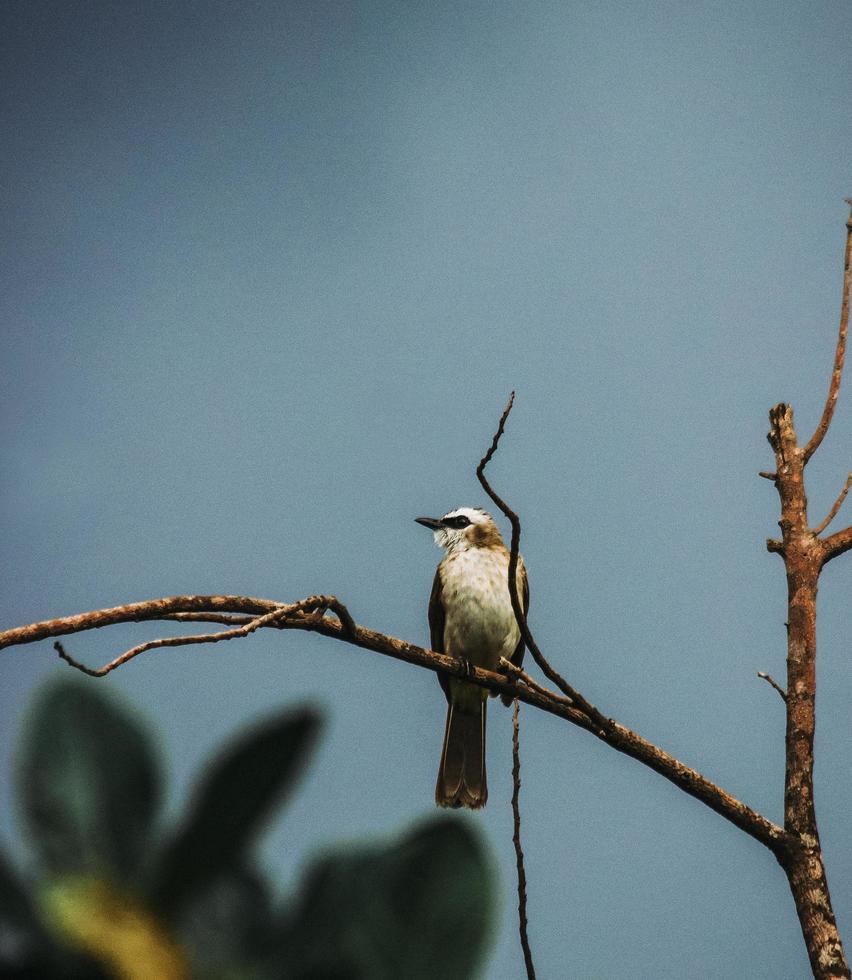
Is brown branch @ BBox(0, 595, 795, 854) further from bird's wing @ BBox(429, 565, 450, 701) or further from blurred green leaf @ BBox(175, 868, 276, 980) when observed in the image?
bird's wing @ BBox(429, 565, 450, 701)

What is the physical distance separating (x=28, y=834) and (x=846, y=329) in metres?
4.26

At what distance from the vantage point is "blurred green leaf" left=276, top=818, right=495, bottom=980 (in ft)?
1.39

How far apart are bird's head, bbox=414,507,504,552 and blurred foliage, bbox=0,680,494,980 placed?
27.2 ft

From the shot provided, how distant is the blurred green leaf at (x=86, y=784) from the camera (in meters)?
0.41

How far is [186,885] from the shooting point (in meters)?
0.42

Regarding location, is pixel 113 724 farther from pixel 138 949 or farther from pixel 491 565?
pixel 491 565

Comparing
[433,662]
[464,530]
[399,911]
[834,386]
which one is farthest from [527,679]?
[464,530]

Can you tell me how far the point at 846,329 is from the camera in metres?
4.17

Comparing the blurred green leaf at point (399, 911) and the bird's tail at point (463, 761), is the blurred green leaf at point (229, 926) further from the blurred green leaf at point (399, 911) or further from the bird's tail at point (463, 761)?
the bird's tail at point (463, 761)

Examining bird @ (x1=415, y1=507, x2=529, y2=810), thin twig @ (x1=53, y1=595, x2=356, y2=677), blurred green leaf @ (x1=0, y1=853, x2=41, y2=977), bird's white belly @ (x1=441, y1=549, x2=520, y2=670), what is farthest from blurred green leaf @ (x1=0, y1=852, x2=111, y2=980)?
bird's white belly @ (x1=441, y1=549, x2=520, y2=670)

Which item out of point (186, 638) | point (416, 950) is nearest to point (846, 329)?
point (186, 638)

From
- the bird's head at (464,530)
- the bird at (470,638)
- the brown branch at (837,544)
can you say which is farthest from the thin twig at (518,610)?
the bird's head at (464,530)

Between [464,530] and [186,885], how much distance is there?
8.70 metres

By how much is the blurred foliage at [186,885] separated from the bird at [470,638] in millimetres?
7051
